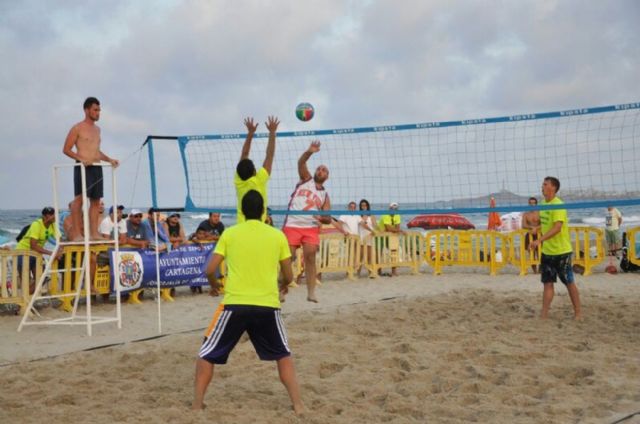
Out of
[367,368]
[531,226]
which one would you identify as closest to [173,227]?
[367,368]

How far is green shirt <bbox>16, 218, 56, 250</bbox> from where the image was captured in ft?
31.1

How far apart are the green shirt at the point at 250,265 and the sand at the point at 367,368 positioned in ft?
2.44

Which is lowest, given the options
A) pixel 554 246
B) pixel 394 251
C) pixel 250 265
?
pixel 394 251

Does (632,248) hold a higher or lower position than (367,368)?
higher

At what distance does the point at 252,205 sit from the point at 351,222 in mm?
9320

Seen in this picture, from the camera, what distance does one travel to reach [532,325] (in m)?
7.30

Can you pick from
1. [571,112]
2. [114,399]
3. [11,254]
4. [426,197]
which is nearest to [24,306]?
[11,254]

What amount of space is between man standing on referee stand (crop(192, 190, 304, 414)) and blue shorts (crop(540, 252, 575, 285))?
4.24m

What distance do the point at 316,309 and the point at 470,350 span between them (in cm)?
304

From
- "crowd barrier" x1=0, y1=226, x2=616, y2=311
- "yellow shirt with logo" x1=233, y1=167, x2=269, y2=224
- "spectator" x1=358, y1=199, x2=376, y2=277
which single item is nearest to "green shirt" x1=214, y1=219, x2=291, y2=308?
"yellow shirt with logo" x1=233, y1=167, x2=269, y2=224

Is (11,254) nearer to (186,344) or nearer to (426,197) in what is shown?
(186,344)

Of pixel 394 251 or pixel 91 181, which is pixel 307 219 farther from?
pixel 394 251

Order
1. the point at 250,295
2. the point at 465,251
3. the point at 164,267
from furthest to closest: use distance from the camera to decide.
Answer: the point at 465,251 → the point at 164,267 → the point at 250,295

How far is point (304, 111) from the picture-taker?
8.35m
